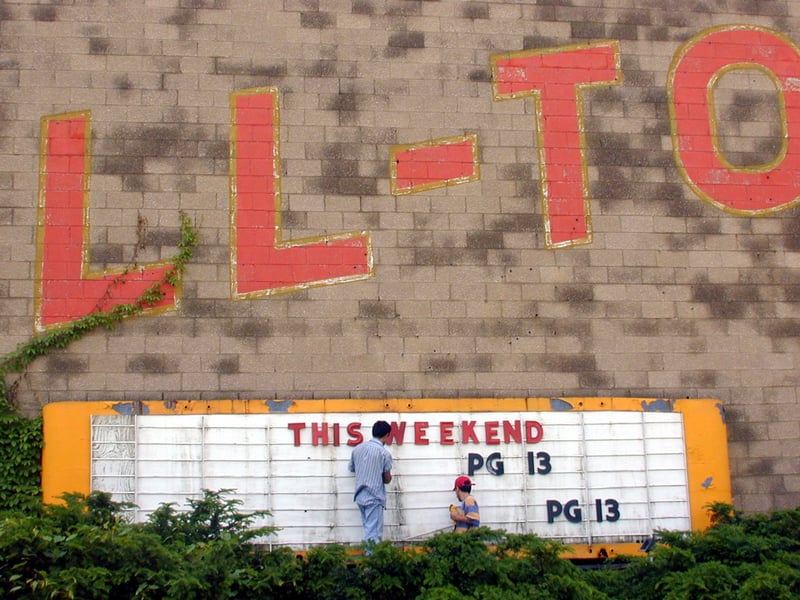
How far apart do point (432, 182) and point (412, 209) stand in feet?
1.26

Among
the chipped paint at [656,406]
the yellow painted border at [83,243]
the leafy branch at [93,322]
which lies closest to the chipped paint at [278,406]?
the yellow painted border at [83,243]

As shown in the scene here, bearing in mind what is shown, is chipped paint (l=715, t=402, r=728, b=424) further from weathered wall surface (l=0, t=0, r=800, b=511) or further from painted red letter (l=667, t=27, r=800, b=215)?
painted red letter (l=667, t=27, r=800, b=215)

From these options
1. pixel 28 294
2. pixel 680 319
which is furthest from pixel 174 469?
pixel 680 319

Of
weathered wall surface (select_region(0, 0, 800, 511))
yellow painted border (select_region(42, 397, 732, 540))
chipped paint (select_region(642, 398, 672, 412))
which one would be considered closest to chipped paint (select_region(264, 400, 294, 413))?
yellow painted border (select_region(42, 397, 732, 540))

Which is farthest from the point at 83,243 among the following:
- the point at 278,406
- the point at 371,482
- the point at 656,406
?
the point at 656,406

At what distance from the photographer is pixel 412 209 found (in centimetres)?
1040

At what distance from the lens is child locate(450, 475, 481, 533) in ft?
30.5

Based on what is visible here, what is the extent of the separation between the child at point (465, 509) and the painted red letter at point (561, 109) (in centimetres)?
287

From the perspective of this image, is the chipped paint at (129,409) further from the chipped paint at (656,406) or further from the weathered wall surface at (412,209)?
the chipped paint at (656,406)

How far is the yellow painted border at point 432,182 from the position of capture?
10430 millimetres

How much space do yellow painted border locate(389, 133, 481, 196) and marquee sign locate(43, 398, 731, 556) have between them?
7.59 feet

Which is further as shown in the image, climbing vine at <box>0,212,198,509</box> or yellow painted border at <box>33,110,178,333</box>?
yellow painted border at <box>33,110,178,333</box>

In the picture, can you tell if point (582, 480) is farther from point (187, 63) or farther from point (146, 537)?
point (187, 63)

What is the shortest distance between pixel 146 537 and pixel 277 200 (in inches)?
175
